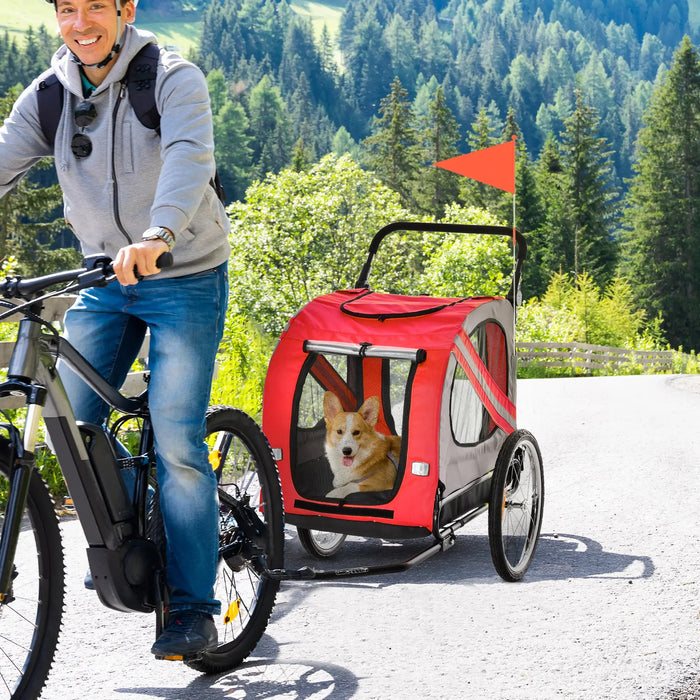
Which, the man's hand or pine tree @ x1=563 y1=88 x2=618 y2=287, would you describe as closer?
the man's hand

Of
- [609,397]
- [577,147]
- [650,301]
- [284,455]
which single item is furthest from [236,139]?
[284,455]

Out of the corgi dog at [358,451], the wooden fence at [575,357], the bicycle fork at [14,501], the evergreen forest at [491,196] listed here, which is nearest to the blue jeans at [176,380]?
the bicycle fork at [14,501]

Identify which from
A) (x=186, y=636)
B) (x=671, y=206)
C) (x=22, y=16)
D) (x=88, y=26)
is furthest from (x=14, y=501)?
(x=22, y=16)

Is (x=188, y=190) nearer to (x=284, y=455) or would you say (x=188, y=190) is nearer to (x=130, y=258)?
(x=130, y=258)

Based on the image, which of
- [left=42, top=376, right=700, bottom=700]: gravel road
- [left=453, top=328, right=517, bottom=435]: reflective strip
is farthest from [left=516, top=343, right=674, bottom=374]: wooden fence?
[left=453, top=328, right=517, bottom=435]: reflective strip

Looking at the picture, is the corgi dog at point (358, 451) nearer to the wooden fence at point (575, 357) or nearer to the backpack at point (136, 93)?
the backpack at point (136, 93)

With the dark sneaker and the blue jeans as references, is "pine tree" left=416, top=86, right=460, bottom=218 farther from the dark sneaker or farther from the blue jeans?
the dark sneaker

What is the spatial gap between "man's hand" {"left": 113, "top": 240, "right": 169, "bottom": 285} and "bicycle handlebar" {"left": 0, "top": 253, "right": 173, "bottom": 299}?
24 millimetres

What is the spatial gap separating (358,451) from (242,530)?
1336 mm

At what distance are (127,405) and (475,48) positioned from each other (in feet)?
642

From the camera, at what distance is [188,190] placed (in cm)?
315

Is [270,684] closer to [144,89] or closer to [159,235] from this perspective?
[159,235]

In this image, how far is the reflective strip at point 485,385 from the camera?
513cm

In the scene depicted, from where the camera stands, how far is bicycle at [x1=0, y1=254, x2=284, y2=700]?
2.87 m
